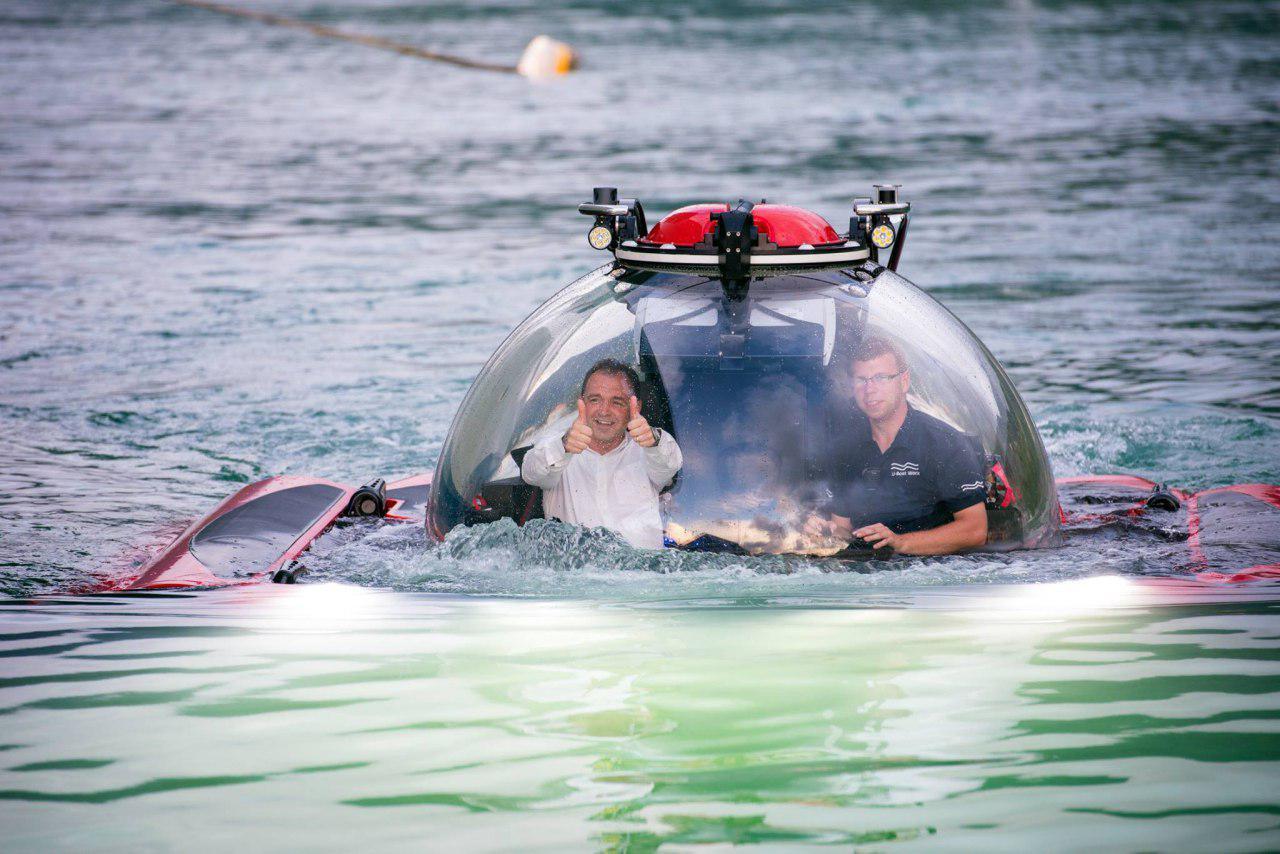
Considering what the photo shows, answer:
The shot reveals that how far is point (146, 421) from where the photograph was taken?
956 cm

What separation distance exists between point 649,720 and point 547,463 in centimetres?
141

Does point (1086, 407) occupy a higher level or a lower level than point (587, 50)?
lower

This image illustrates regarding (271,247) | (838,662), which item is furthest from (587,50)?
(838,662)

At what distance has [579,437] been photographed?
17.0ft

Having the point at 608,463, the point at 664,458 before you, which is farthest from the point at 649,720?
the point at 608,463

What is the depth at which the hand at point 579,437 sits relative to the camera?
518 centimetres

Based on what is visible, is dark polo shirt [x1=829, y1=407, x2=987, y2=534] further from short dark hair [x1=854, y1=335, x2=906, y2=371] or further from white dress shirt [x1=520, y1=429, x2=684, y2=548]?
white dress shirt [x1=520, y1=429, x2=684, y2=548]

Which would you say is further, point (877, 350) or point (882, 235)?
point (882, 235)

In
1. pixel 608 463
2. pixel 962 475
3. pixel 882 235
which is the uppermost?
pixel 882 235

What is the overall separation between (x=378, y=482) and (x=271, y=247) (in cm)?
922

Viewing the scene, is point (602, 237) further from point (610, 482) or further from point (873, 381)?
point (873, 381)

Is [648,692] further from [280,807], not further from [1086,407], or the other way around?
[1086,407]

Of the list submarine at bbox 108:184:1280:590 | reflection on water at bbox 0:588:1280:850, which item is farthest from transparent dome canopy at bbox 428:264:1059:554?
reflection on water at bbox 0:588:1280:850

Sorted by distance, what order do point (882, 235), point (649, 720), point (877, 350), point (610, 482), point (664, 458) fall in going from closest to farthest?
point (649, 720)
point (664, 458)
point (610, 482)
point (877, 350)
point (882, 235)
